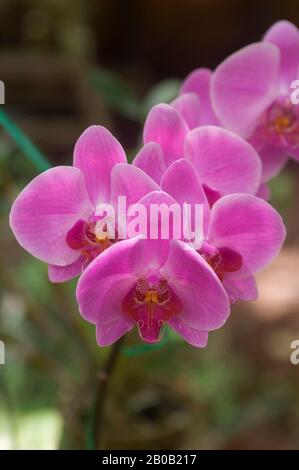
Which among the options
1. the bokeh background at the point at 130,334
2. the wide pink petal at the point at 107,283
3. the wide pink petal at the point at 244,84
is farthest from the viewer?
the bokeh background at the point at 130,334

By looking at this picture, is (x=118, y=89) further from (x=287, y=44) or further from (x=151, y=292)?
(x=151, y=292)

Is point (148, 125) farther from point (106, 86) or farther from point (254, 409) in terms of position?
point (254, 409)

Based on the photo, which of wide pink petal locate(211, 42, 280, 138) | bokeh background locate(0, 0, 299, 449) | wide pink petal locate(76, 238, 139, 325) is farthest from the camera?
bokeh background locate(0, 0, 299, 449)

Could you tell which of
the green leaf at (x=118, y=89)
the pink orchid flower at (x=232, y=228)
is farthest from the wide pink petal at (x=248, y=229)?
the green leaf at (x=118, y=89)

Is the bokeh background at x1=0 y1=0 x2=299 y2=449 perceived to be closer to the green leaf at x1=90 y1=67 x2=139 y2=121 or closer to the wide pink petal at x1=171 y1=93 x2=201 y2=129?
the green leaf at x1=90 y1=67 x2=139 y2=121

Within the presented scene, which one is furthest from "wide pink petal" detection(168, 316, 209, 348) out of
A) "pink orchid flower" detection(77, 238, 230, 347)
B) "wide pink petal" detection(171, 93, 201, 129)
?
"wide pink petal" detection(171, 93, 201, 129)

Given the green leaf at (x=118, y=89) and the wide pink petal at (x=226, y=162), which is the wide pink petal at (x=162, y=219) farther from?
the green leaf at (x=118, y=89)

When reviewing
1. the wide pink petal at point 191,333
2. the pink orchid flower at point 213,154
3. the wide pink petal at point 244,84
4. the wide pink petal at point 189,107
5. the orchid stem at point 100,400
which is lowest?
the orchid stem at point 100,400
